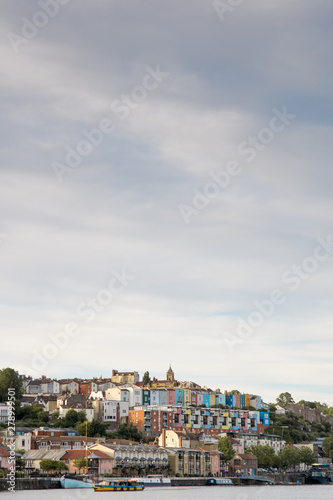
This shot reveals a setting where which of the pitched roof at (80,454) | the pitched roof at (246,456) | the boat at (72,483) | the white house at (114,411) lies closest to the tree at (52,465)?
the pitched roof at (80,454)

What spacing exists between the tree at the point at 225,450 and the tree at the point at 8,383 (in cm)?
3576

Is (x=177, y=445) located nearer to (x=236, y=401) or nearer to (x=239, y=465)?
(x=239, y=465)

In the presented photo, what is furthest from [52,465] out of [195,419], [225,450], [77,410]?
[195,419]

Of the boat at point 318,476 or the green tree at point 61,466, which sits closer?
the green tree at point 61,466

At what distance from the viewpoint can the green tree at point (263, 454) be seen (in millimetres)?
120531

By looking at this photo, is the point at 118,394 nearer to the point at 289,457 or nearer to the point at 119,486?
the point at 289,457

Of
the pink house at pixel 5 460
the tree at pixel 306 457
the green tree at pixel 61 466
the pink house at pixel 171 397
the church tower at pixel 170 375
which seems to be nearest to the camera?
the pink house at pixel 5 460

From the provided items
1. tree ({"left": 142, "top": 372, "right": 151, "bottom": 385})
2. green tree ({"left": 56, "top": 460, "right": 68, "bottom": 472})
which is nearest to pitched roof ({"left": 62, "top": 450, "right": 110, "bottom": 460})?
green tree ({"left": 56, "top": 460, "right": 68, "bottom": 472})

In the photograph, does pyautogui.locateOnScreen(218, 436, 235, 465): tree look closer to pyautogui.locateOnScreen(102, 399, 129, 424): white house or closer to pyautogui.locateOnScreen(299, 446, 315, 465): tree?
pyautogui.locateOnScreen(299, 446, 315, 465): tree

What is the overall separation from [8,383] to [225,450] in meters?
38.2

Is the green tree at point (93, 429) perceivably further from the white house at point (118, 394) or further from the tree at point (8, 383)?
the white house at point (118, 394)

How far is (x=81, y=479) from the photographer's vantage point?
81.1m

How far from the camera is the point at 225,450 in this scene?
369 ft

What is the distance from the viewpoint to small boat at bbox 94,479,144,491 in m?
76.9
